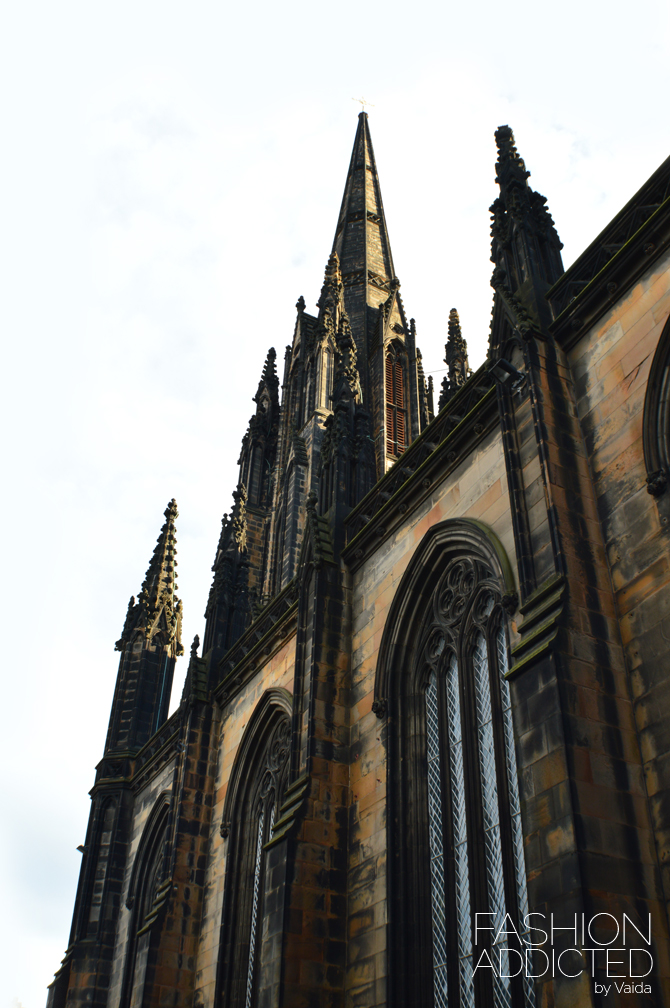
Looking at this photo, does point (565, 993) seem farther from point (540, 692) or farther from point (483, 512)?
point (483, 512)

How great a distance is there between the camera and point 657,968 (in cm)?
683

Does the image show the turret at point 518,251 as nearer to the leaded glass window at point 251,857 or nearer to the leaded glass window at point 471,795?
the leaded glass window at point 471,795

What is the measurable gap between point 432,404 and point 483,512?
30.2 meters

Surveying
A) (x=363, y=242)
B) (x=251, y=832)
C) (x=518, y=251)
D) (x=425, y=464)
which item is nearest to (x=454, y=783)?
(x=425, y=464)

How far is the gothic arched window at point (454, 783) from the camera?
959cm

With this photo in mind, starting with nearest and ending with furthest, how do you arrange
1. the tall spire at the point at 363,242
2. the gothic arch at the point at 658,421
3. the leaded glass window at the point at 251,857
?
the gothic arch at the point at 658,421
the leaded glass window at the point at 251,857
the tall spire at the point at 363,242

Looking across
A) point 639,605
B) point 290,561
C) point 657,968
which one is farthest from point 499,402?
point 290,561

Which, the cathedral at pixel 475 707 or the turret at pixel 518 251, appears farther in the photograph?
the turret at pixel 518 251

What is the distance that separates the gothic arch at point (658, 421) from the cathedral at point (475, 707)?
29 millimetres

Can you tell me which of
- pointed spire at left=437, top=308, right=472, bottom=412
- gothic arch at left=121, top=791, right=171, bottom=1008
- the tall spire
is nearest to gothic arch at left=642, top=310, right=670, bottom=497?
gothic arch at left=121, top=791, right=171, bottom=1008

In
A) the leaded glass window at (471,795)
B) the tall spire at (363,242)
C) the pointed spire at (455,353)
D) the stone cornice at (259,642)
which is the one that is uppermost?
the tall spire at (363,242)

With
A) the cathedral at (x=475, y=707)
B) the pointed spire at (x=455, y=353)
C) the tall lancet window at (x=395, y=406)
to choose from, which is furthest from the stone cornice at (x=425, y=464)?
the tall lancet window at (x=395, y=406)

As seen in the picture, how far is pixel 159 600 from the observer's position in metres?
29.2

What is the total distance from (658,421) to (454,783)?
5.03 m
